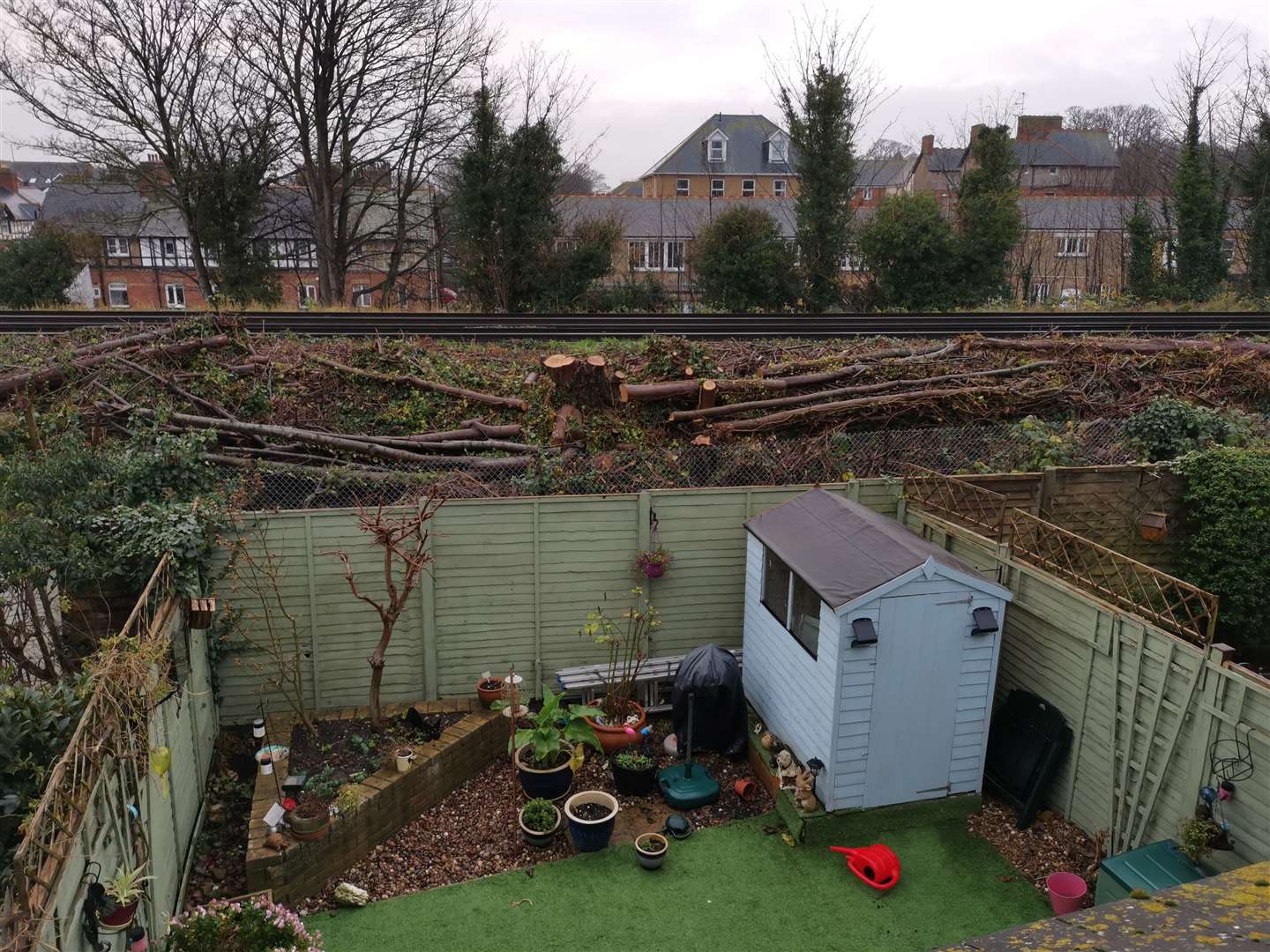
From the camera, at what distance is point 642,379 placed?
1169 centimetres

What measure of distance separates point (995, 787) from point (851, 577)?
2.63 m

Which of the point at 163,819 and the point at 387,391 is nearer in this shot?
the point at 163,819

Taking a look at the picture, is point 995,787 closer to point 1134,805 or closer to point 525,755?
point 1134,805

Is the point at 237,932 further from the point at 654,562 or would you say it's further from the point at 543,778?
the point at 654,562

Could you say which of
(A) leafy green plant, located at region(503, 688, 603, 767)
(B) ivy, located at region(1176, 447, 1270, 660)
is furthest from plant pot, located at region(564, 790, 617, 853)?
(B) ivy, located at region(1176, 447, 1270, 660)

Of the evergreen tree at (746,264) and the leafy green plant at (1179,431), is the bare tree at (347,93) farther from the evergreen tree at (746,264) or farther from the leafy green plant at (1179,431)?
the leafy green plant at (1179,431)

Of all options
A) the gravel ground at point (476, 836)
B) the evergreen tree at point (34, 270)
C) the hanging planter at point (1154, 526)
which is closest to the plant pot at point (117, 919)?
the gravel ground at point (476, 836)

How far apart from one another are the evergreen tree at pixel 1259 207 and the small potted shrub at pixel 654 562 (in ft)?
95.5

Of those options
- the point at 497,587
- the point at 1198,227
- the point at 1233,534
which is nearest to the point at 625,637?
the point at 497,587

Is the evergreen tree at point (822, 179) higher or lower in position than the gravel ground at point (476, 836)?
higher

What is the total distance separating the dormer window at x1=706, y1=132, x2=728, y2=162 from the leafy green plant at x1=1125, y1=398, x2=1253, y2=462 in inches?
1633

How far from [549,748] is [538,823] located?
2.01ft

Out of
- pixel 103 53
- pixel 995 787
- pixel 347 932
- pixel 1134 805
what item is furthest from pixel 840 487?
pixel 103 53

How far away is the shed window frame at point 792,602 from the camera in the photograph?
692 centimetres
